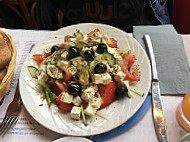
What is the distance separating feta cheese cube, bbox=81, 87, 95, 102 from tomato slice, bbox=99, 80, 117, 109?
78 mm

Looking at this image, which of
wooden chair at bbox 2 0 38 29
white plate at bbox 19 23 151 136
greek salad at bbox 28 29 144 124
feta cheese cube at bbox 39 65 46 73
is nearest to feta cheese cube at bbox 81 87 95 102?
greek salad at bbox 28 29 144 124

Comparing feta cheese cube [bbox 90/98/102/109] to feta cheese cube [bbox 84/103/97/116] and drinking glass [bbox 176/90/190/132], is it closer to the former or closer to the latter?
feta cheese cube [bbox 84/103/97/116]

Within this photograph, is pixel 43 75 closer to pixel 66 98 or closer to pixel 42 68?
pixel 42 68

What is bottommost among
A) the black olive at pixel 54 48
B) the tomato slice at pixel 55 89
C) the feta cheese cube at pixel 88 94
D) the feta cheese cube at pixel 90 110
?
the tomato slice at pixel 55 89

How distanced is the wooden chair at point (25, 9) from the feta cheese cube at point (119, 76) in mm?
1794

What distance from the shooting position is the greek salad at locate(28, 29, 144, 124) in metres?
1.10

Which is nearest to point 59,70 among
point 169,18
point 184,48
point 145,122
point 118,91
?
point 118,91

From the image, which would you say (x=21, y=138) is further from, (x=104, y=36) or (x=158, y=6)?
(x=158, y=6)

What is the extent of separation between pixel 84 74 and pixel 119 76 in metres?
0.22

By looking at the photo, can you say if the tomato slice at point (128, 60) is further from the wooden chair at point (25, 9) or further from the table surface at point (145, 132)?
the wooden chair at point (25, 9)

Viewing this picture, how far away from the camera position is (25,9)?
8.11 ft

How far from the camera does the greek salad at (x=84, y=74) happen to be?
3.62ft

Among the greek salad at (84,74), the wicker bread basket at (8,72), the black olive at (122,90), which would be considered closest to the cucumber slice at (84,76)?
the greek salad at (84,74)

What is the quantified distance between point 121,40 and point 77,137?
814 mm
